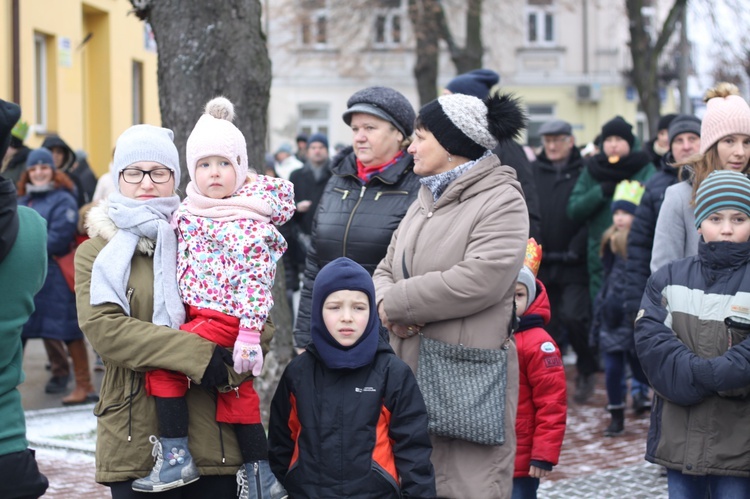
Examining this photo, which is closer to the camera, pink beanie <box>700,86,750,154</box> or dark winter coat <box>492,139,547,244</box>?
pink beanie <box>700,86,750,154</box>

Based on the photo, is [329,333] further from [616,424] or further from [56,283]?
[56,283]

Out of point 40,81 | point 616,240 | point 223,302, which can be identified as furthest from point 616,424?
point 40,81

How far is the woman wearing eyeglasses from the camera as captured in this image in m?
4.11

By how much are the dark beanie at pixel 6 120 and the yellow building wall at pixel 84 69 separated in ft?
46.7

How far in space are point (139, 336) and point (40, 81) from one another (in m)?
16.7

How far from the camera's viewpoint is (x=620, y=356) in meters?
8.84

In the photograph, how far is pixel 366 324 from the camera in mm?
4305

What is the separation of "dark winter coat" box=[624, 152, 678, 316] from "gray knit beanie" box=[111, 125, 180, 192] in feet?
12.0

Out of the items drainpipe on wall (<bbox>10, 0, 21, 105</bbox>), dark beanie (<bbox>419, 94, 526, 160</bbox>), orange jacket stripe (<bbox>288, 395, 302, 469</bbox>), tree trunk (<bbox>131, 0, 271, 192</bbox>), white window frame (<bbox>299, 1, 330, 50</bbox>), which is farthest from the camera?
white window frame (<bbox>299, 1, 330, 50</bbox>)

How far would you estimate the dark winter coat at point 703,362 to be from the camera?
4.79 metres

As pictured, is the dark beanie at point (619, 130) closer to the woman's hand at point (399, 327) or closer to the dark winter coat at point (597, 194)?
the dark winter coat at point (597, 194)

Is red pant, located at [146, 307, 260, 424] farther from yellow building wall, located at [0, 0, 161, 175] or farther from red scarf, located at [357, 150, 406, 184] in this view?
yellow building wall, located at [0, 0, 161, 175]

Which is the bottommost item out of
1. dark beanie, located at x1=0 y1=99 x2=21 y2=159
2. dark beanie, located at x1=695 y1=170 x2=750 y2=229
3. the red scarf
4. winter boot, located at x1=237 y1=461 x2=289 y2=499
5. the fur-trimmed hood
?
winter boot, located at x1=237 y1=461 x2=289 y2=499

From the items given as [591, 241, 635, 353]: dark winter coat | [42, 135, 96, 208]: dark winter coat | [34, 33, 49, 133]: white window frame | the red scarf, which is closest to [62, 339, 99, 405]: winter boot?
[42, 135, 96, 208]: dark winter coat
